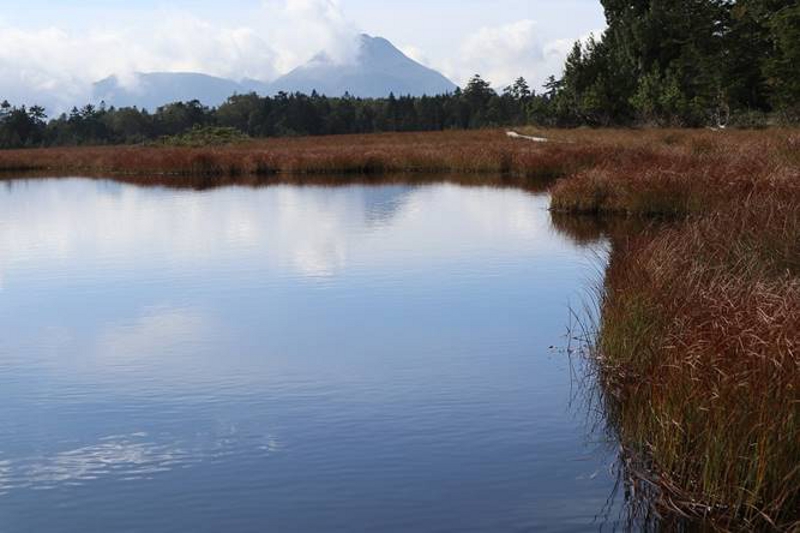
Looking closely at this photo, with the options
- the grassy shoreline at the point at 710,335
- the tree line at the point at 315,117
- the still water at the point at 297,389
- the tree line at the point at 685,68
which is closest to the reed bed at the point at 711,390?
the grassy shoreline at the point at 710,335

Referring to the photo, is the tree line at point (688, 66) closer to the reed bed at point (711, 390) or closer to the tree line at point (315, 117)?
the reed bed at point (711, 390)

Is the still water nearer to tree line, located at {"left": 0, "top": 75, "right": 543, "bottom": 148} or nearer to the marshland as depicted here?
the marshland

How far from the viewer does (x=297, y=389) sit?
9953mm

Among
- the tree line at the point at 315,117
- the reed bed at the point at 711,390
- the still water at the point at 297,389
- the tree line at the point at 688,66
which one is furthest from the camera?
the tree line at the point at 315,117

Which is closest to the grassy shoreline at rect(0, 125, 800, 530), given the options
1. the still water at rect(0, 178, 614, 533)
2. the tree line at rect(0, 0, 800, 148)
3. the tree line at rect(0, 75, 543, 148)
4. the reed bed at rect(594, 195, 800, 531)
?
the reed bed at rect(594, 195, 800, 531)

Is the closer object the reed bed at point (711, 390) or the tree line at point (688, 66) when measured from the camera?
the reed bed at point (711, 390)

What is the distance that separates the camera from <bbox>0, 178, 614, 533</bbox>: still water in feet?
23.4

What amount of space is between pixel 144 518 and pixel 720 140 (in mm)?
25270

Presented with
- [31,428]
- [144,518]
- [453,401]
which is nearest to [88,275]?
[31,428]

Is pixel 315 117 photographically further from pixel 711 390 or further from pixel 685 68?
pixel 711 390

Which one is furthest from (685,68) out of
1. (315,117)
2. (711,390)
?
(315,117)

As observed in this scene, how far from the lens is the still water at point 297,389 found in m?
7.14

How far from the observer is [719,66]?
48.2 meters

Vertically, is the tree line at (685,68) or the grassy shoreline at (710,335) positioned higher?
the tree line at (685,68)
